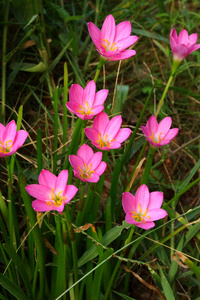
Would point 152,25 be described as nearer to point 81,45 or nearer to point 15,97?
point 81,45

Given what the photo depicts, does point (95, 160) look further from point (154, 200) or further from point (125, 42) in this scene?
point (125, 42)

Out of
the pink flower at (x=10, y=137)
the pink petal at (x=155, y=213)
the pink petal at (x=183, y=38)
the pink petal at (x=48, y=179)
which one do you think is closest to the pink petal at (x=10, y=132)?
the pink flower at (x=10, y=137)

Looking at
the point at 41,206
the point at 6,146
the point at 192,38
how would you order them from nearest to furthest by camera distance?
the point at 41,206, the point at 6,146, the point at 192,38

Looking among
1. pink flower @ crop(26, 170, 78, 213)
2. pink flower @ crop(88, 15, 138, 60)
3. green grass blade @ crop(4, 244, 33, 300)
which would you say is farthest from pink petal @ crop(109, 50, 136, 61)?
green grass blade @ crop(4, 244, 33, 300)

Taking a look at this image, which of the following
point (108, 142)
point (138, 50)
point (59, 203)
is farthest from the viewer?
point (138, 50)

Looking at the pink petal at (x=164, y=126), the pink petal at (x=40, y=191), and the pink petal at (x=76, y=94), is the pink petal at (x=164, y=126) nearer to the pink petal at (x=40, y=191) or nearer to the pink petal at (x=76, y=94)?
the pink petal at (x=76, y=94)

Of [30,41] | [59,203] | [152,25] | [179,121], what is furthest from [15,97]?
[59,203]

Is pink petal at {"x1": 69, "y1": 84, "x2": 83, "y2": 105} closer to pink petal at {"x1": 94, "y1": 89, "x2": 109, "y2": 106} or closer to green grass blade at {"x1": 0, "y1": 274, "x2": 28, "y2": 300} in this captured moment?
pink petal at {"x1": 94, "y1": 89, "x2": 109, "y2": 106}

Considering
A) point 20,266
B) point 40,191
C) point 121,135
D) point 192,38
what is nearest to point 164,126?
point 121,135

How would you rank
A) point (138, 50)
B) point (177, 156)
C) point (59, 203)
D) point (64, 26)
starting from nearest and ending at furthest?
point (59, 203) → point (177, 156) → point (64, 26) → point (138, 50)
